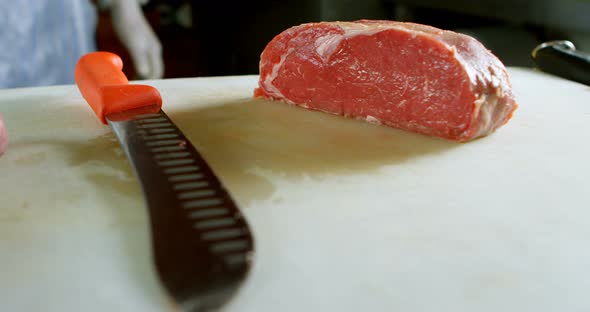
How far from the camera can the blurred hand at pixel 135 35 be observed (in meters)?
2.71

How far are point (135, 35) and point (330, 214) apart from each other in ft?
7.08

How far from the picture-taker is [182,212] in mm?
785

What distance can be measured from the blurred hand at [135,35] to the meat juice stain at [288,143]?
4.68 ft

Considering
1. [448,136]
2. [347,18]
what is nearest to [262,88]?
[448,136]

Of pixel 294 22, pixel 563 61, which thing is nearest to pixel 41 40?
pixel 294 22

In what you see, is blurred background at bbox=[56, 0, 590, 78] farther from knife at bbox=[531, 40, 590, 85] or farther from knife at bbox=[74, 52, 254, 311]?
knife at bbox=[74, 52, 254, 311]

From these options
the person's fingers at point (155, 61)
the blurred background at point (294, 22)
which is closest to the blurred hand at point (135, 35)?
the person's fingers at point (155, 61)

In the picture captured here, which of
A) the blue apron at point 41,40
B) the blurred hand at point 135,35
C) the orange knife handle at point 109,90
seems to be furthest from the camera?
the blurred hand at point 135,35

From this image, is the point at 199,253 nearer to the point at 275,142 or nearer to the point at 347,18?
the point at 275,142

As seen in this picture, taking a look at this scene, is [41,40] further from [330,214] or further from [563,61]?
[563,61]

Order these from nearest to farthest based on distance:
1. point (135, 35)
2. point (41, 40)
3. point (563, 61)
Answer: point (563, 61)
point (41, 40)
point (135, 35)

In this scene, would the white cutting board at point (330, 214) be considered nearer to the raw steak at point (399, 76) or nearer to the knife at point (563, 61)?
the raw steak at point (399, 76)

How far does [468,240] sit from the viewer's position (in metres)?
0.83

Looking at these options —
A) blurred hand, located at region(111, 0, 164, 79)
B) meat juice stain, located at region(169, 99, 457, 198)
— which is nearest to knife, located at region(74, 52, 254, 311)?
meat juice stain, located at region(169, 99, 457, 198)
